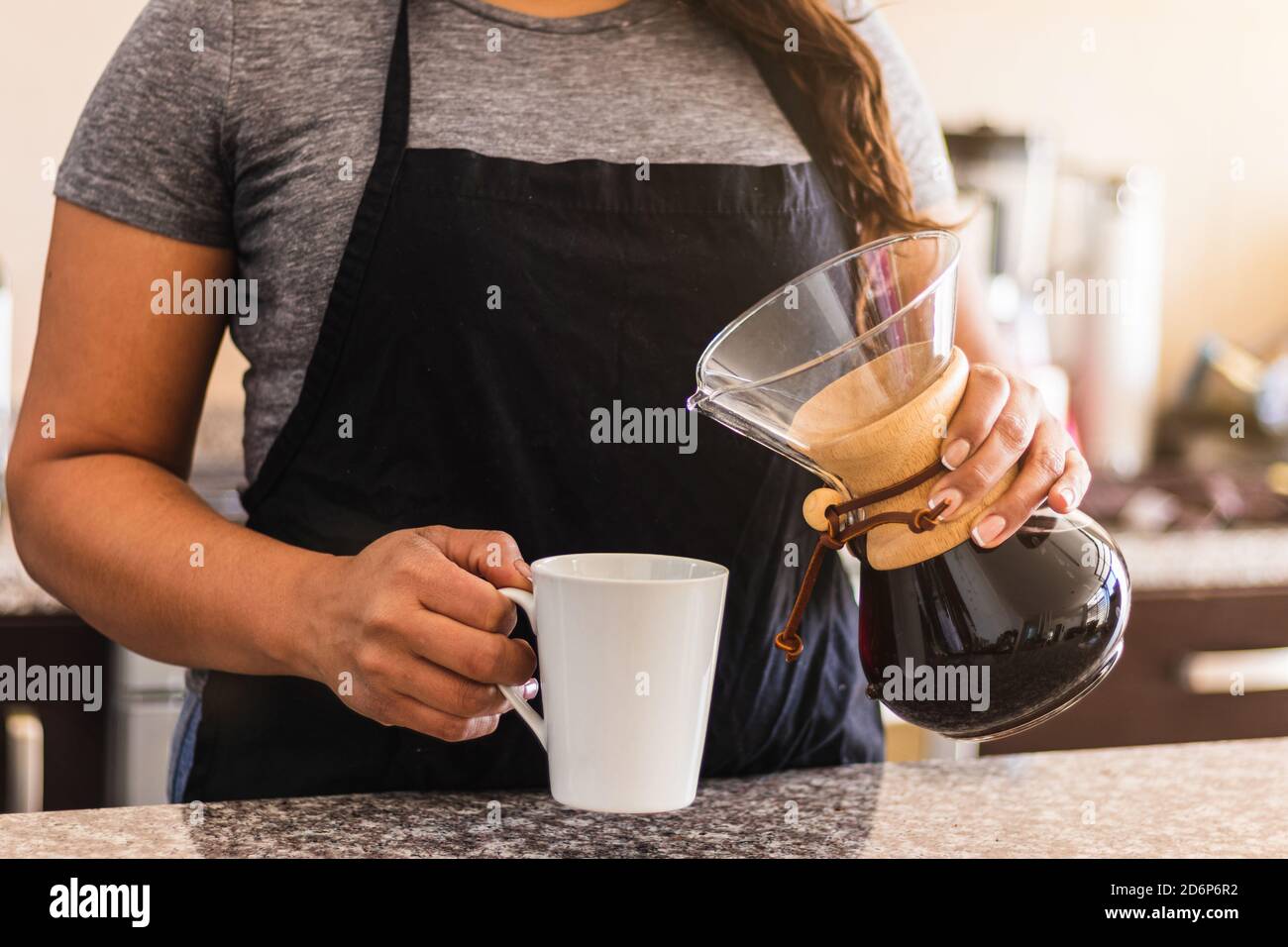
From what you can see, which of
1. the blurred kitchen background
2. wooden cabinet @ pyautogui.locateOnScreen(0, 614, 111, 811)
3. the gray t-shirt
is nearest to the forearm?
the gray t-shirt

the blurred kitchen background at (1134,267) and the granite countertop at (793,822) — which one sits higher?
the blurred kitchen background at (1134,267)

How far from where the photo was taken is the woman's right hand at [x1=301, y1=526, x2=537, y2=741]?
59cm

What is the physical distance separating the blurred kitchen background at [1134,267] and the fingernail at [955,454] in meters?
1.09

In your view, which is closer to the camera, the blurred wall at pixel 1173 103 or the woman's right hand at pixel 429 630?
the woman's right hand at pixel 429 630

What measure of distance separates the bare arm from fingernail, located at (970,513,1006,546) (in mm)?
206

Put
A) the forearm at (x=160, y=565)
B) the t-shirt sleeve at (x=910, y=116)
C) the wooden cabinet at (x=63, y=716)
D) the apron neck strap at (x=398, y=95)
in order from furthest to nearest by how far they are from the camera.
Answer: the wooden cabinet at (x=63, y=716)
the t-shirt sleeve at (x=910, y=116)
the apron neck strap at (x=398, y=95)
the forearm at (x=160, y=565)

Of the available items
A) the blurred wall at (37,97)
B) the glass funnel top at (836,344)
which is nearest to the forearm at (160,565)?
the glass funnel top at (836,344)

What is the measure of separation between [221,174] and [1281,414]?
2.01m

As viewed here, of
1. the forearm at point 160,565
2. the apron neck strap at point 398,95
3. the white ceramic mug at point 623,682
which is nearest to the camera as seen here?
the white ceramic mug at point 623,682

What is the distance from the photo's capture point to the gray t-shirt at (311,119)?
0.79 m

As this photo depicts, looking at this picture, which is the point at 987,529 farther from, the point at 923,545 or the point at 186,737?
the point at 186,737

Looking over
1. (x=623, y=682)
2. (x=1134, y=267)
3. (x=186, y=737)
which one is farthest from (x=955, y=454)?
(x=1134, y=267)

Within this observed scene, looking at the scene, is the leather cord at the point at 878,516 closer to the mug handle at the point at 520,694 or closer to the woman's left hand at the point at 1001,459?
the woman's left hand at the point at 1001,459
